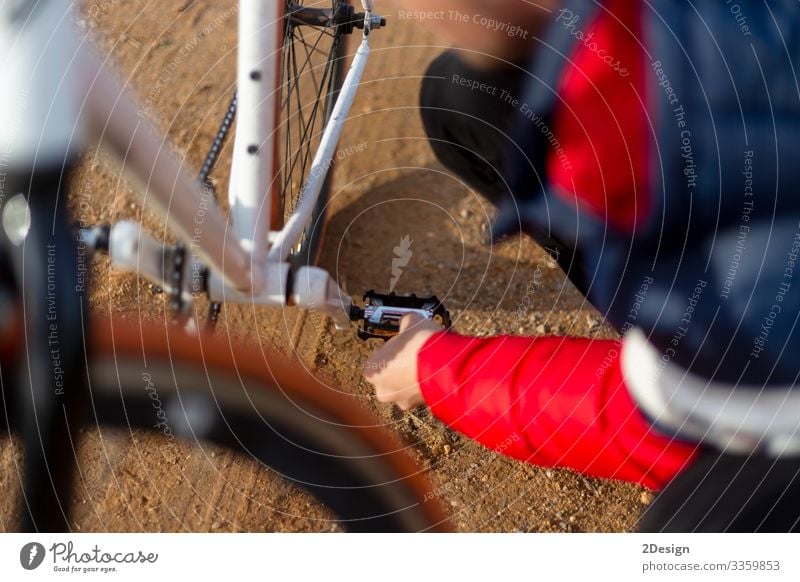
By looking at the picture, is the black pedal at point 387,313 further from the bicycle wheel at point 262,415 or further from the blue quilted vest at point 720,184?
the blue quilted vest at point 720,184

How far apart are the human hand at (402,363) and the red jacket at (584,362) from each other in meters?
0.02

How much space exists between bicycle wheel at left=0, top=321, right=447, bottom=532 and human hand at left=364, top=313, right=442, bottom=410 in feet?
0.19

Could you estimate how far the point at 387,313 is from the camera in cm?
55

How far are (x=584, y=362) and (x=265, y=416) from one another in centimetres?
24

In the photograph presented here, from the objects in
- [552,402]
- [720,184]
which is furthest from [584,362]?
[720,184]

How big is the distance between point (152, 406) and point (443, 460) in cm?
26

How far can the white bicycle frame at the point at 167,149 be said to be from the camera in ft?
1.10

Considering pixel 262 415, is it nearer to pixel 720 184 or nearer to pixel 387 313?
pixel 387 313

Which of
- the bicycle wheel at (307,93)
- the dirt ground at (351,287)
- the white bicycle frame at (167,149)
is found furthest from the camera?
the bicycle wheel at (307,93)

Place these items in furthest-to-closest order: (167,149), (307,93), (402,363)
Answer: (307,93)
(402,363)
(167,149)

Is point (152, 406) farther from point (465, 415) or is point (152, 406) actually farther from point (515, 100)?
point (515, 100)

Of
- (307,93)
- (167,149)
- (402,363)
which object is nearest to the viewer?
(167,149)
